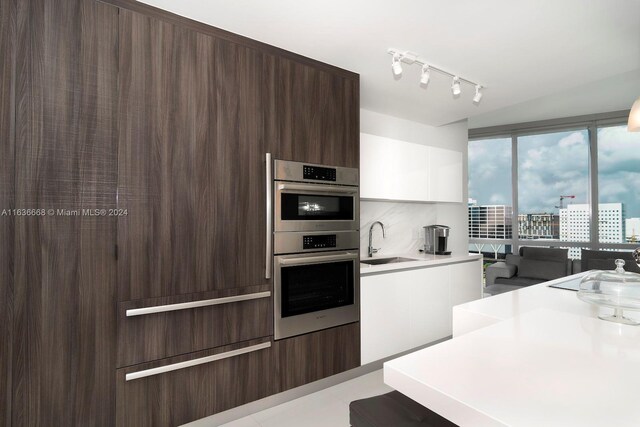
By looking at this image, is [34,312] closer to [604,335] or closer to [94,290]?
[94,290]

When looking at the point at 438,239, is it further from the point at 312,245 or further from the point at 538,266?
the point at 312,245

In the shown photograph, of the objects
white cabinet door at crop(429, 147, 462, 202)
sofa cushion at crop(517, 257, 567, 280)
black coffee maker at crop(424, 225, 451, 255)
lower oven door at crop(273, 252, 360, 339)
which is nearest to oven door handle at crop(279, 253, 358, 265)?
lower oven door at crop(273, 252, 360, 339)

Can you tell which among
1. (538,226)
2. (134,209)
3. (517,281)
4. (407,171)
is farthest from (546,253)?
(134,209)

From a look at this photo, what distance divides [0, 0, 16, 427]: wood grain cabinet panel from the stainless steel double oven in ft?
4.10

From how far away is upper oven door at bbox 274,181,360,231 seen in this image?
226 centimetres

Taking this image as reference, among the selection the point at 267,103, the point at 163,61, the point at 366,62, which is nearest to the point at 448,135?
the point at 366,62

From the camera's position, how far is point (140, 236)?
1.79 metres

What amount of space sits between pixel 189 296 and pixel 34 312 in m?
0.68

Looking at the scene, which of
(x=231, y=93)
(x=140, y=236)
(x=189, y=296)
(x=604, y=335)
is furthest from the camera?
(x=231, y=93)

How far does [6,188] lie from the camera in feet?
4.91

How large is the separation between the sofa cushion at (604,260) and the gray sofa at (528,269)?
6.0 inches

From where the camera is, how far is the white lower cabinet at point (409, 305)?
2768mm

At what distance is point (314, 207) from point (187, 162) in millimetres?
915

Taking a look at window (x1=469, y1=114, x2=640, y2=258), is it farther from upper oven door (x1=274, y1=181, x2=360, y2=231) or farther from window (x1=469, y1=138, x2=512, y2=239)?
upper oven door (x1=274, y1=181, x2=360, y2=231)
